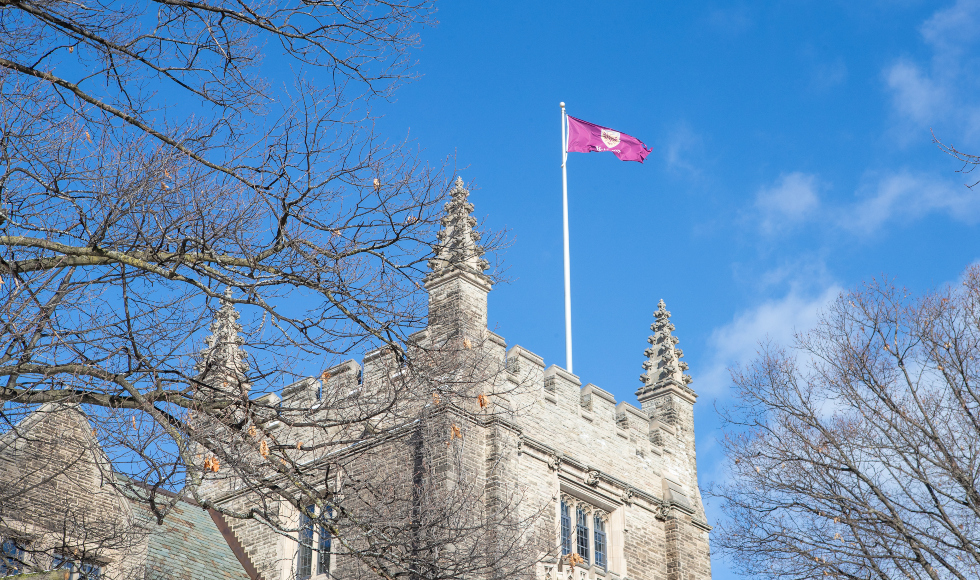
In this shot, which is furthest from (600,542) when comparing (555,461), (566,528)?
(555,461)

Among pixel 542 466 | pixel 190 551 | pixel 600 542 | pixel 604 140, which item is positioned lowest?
pixel 190 551

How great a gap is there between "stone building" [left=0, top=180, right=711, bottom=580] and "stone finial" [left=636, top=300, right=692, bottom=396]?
1120 mm

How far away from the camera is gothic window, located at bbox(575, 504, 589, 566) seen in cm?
1888

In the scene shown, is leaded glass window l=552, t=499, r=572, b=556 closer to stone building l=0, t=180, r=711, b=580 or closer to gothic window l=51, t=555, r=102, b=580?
stone building l=0, t=180, r=711, b=580

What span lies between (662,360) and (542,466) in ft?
18.0

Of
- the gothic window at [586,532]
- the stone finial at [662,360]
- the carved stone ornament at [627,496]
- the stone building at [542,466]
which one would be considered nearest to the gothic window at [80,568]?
the stone building at [542,466]

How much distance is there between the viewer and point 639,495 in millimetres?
20297

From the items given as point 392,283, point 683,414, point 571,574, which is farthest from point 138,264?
point 683,414

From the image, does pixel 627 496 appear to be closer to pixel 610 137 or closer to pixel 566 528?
pixel 566 528

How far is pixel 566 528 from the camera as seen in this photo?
18922 mm

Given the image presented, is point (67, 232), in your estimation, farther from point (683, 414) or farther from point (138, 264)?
point (683, 414)

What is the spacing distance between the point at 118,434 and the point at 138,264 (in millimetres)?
1401

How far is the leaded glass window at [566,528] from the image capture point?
61.1ft

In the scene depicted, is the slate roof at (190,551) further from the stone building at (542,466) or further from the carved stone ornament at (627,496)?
the carved stone ornament at (627,496)
